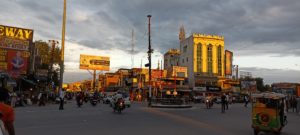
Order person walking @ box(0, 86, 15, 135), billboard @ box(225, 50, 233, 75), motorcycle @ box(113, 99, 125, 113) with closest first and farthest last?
1. person walking @ box(0, 86, 15, 135)
2. motorcycle @ box(113, 99, 125, 113)
3. billboard @ box(225, 50, 233, 75)

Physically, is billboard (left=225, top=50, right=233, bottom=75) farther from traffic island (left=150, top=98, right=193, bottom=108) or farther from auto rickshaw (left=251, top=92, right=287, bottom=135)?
auto rickshaw (left=251, top=92, right=287, bottom=135)

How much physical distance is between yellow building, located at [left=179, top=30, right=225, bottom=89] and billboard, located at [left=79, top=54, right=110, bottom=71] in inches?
899

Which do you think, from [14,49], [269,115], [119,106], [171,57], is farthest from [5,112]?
[171,57]

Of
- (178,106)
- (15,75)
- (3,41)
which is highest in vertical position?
(3,41)

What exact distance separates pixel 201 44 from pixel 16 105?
59.1 metres

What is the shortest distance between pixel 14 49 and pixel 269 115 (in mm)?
35958

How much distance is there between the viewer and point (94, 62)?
73875 mm

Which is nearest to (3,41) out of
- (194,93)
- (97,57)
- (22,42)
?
(22,42)

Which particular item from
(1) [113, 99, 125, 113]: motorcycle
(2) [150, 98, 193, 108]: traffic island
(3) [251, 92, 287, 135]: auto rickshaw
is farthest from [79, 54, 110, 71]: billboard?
(3) [251, 92, 287, 135]: auto rickshaw

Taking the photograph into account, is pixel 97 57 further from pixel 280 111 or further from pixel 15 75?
pixel 280 111

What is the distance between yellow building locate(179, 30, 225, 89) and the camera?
87688mm

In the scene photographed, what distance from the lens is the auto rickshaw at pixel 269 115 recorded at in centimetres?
1434

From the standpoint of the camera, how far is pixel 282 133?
1575 centimetres

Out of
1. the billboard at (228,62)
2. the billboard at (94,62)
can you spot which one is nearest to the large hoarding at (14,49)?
→ the billboard at (94,62)
